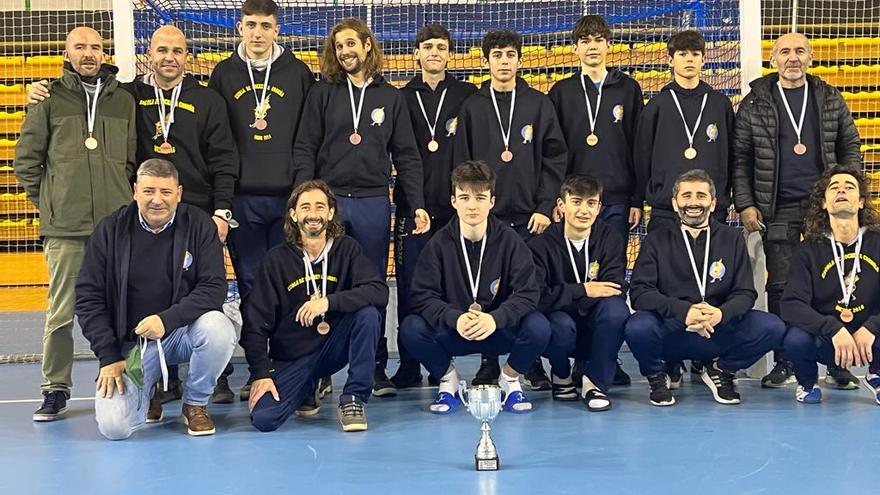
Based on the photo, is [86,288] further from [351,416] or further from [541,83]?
[541,83]

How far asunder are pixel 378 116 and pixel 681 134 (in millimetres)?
1620

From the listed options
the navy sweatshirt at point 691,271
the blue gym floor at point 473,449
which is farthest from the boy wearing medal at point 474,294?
the navy sweatshirt at point 691,271

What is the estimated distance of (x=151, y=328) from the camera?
169 inches

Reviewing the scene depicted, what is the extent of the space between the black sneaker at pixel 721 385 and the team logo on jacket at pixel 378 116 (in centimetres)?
209

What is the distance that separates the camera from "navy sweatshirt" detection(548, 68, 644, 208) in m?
5.43

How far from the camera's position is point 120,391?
4.32 m

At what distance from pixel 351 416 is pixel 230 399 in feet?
3.21

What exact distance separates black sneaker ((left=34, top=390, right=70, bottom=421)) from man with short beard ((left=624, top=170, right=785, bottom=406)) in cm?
275

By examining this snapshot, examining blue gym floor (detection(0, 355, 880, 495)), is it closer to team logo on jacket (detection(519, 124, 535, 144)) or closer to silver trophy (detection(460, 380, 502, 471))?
silver trophy (detection(460, 380, 502, 471))

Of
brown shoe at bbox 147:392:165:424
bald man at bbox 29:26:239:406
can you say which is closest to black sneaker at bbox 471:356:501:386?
bald man at bbox 29:26:239:406

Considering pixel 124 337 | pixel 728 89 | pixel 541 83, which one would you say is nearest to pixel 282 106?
pixel 124 337

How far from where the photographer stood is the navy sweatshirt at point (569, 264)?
5031 millimetres

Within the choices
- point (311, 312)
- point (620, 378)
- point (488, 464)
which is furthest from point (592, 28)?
point (488, 464)

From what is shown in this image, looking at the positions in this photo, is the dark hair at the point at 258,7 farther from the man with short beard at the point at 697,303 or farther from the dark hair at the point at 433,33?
the man with short beard at the point at 697,303
